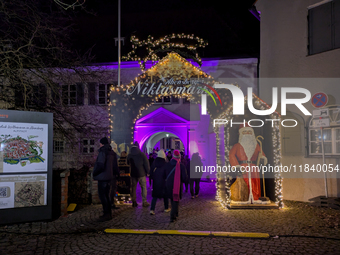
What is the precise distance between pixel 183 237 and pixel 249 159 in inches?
166

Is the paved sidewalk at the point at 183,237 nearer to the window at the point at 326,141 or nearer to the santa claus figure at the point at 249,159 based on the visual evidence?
the santa claus figure at the point at 249,159

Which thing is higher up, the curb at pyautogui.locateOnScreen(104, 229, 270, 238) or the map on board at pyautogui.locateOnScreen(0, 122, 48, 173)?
the map on board at pyautogui.locateOnScreen(0, 122, 48, 173)

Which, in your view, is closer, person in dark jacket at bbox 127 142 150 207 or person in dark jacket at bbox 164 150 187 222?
person in dark jacket at bbox 164 150 187 222

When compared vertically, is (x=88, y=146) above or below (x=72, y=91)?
below

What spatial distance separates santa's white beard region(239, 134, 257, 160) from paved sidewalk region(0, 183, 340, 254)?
1807mm

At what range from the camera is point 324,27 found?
35.9 feet

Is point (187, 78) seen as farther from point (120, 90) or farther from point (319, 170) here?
point (319, 170)

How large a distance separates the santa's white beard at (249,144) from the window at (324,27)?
418 cm

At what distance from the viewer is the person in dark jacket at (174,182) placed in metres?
7.90

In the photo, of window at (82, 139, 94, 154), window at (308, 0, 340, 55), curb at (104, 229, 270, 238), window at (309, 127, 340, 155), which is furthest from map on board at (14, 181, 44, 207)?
window at (82, 139, 94, 154)

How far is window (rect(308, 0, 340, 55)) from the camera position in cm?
Answer: 1066

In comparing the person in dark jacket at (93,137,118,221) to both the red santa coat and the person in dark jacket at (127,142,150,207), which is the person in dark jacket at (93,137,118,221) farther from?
the red santa coat

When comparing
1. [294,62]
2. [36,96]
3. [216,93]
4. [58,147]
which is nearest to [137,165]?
[216,93]

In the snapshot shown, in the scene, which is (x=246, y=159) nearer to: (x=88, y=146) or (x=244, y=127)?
(x=244, y=127)
